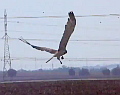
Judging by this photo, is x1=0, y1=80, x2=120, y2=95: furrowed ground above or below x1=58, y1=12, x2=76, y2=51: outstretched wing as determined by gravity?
below

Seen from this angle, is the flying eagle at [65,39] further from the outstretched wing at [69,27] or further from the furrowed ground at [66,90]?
the furrowed ground at [66,90]

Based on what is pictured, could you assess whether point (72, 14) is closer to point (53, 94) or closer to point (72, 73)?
point (53, 94)

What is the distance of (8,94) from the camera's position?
2858 centimetres

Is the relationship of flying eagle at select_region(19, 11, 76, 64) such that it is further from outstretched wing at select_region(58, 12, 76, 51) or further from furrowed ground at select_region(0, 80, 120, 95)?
furrowed ground at select_region(0, 80, 120, 95)

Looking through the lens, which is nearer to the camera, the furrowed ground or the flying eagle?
the flying eagle

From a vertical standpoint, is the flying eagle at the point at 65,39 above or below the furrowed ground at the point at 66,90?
above

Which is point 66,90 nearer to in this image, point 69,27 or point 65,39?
point 65,39

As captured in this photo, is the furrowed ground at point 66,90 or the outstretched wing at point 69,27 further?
the furrowed ground at point 66,90

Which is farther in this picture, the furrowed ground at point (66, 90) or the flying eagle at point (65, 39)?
the furrowed ground at point (66, 90)

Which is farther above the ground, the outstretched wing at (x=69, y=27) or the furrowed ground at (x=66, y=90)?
the outstretched wing at (x=69, y=27)

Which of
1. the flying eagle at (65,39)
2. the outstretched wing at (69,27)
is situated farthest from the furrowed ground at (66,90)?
the outstretched wing at (69,27)

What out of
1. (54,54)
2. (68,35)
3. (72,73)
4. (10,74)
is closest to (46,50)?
(54,54)

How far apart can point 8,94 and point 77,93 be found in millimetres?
4694

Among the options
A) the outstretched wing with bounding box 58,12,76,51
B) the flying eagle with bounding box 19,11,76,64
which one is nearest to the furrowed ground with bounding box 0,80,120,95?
the flying eagle with bounding box 19,11,76,64
